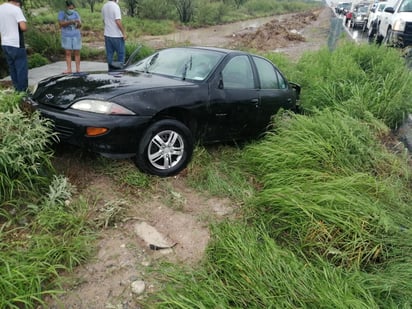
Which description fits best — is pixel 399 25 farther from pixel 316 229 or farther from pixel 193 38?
pixel 193 38

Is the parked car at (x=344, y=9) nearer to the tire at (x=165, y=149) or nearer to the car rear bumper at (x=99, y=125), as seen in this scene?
the tire at (x=165, y=149)

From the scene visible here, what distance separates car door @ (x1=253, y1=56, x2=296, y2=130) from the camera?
5.00 metres

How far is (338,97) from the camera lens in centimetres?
623

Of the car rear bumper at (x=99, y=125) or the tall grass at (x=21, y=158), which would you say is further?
the car rear bumper at (x=99, y=125)

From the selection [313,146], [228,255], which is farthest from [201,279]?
[313,146]

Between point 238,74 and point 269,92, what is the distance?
2.09 feet

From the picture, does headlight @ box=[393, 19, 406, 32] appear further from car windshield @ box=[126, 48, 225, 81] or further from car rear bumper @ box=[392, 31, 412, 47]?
car windshield @ box=[126, 48, 225, 81]

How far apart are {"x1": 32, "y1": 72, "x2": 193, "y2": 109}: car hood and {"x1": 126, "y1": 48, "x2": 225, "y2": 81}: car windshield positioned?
0.70 ft

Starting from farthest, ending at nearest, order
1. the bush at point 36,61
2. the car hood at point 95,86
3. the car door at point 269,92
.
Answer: the bush at point 36,61 < the car door at point 269,92 < the car hood at point 95,86

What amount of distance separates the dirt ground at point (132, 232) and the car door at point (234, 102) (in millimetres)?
913

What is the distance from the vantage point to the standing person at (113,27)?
7383 millimetres

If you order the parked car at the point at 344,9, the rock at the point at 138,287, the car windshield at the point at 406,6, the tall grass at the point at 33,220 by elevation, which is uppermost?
the parked car at the point at 344,9

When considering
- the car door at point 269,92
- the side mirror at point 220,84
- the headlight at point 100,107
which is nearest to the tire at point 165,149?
the headlight at point 100,107

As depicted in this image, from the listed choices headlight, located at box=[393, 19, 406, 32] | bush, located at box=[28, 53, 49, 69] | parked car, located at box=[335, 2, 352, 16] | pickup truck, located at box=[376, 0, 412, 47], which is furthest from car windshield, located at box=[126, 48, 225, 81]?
parked car, located at box=[335, 2, 352, 16]
